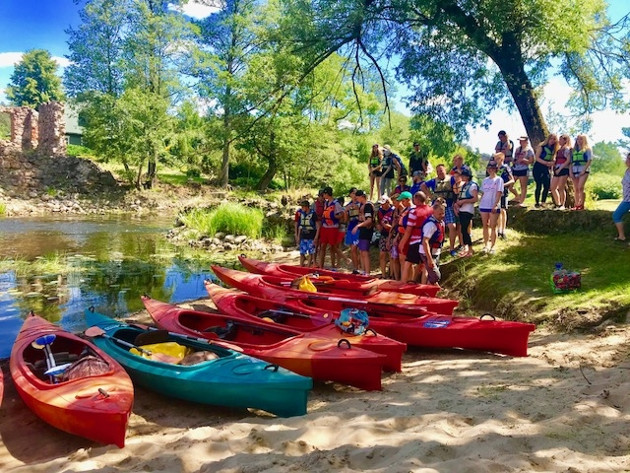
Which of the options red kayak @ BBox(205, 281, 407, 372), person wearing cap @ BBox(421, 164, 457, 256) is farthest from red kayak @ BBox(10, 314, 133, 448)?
person wearing cap @ BBox(421, 164, 457, 256)

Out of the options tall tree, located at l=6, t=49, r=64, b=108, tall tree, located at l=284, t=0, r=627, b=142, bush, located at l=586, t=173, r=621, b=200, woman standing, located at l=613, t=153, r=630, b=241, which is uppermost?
tall tree, located at l=6, t=49, r=64, b=108

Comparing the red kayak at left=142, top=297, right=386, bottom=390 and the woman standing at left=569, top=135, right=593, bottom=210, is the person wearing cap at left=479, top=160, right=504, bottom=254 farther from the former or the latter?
the red kayak at left=142, top=297, right=386, bottom=390

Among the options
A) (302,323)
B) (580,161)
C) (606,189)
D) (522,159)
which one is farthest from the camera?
(606,189)

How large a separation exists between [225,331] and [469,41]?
7.65 m

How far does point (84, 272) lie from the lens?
10.6 m

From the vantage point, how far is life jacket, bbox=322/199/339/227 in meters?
9.70

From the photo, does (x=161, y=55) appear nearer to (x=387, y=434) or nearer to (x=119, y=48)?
A: (x=119, y=48)

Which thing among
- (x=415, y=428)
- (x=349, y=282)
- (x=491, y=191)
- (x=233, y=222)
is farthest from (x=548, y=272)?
(x=233, y=222)

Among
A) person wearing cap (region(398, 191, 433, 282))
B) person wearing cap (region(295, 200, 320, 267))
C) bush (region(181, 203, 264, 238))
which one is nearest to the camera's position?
person wearing cap (region(398, 191, 433, 282))

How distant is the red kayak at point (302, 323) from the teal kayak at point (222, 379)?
1.04 m

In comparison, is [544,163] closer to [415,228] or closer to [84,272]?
[415,228]

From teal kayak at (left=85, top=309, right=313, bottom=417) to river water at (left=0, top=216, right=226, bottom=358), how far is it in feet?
8.19

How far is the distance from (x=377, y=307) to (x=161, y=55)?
82.8 feet

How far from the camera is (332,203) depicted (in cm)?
977
